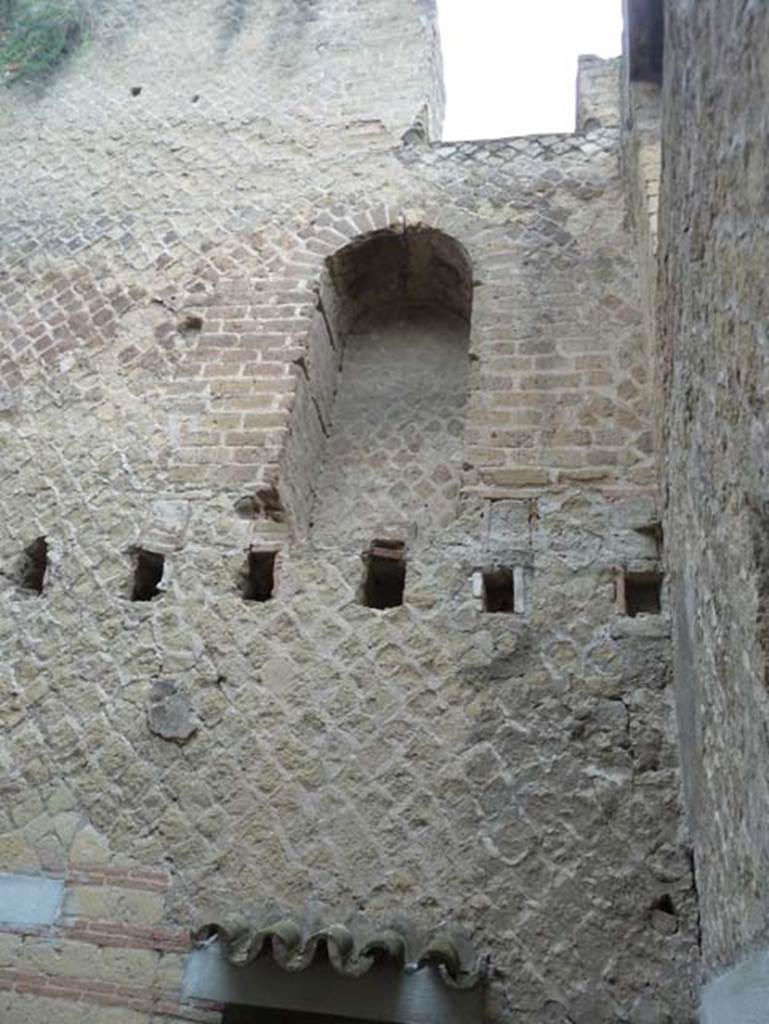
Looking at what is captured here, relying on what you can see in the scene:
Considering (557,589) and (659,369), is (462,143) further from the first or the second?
(557,589)

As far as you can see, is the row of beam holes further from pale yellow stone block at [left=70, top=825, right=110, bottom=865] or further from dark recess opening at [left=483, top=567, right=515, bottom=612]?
pale yellow stone block at [left=70, top=825, right=110, bottom=865]

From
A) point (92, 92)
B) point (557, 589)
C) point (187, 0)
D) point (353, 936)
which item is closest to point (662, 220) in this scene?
point (557, 589)

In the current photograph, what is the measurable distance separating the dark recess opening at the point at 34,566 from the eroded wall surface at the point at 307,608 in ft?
0.17

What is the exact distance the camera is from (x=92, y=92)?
654cm

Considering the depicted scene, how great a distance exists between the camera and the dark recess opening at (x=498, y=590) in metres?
4.09

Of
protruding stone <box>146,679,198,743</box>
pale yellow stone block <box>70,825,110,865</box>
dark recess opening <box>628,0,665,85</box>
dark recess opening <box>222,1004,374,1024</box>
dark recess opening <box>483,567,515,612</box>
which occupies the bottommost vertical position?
dark recess opening <box>222,1004,374,1024</box>

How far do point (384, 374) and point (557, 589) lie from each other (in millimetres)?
2014

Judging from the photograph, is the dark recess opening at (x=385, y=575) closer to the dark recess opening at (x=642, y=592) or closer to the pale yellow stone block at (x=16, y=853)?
the dark recess opening at (x=642, y=592)

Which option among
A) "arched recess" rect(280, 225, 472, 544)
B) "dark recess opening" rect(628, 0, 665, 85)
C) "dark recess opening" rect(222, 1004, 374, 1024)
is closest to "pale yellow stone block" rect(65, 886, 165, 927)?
"dark recess opening" rect(222, 1004, 374, 1024)

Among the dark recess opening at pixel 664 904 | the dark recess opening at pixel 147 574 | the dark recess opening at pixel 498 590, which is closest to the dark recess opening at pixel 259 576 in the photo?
the dark recess opening at pixel 147 574

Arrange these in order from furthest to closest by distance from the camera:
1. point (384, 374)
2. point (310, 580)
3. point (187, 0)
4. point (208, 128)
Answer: point (187, 0) < point (208, 128) < point (384, 374) < point (310, 580)

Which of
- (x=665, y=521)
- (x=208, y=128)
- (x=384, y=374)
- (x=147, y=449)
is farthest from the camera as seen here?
(x=208, y=128)

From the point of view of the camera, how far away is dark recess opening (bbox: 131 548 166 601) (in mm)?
4367

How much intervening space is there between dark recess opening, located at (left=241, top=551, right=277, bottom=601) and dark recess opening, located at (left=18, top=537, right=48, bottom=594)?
1004 mm
